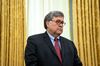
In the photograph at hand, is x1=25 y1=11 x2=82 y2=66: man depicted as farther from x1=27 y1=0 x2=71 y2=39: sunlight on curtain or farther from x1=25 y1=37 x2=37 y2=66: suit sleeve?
x1=27 y1=0 x2=71 y2=39: sunlight on curtain

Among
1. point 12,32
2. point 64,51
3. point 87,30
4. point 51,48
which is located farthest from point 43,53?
point 87,30

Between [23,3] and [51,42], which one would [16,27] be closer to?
[23,3]

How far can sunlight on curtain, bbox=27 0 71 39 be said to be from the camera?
4516 millimetres

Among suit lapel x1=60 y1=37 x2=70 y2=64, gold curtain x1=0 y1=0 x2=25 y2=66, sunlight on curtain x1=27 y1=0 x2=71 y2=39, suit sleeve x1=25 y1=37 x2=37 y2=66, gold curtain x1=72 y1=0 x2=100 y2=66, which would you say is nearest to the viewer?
suit sleeve x1=25 y1=37 x2=37 y2=66

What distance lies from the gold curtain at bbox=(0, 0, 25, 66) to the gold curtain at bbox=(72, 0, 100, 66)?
1.08m

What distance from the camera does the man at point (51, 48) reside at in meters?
2.74

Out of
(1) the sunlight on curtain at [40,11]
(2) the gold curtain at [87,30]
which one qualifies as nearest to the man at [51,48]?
(2) the gold curtain at [87,30]

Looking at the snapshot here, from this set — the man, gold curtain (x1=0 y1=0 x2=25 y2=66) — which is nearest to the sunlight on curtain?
gold curtain (x1=0 y1=0 x2=25 y2=66)

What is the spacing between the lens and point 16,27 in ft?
14.0

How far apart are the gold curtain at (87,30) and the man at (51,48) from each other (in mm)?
1353

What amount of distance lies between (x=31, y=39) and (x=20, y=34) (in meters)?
1.45

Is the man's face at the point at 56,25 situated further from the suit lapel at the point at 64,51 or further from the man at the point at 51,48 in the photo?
the suit lapel at the point at 64,51

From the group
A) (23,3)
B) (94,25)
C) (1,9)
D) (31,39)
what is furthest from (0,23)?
(94,25)

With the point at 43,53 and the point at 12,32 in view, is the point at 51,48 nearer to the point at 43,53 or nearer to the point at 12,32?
the point at 43,53
